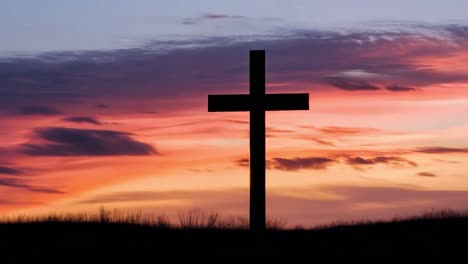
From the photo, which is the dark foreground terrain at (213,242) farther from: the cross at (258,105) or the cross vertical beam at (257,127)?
the cross at (258,105)

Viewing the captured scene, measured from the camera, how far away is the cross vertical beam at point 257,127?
2103 centimetres

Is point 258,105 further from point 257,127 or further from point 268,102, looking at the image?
point 257,127

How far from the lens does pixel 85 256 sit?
1488 centimetres

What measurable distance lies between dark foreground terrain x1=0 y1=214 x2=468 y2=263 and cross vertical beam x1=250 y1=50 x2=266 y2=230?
8.49ft

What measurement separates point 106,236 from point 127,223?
2007 mm

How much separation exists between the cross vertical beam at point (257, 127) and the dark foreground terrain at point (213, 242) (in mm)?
2587

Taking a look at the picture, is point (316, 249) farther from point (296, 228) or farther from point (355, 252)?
point (296, 228)

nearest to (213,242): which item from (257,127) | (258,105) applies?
(257,127)

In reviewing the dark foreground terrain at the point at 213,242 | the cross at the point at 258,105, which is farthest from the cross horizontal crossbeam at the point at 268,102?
the dark foreground terrain at the point at 213,242

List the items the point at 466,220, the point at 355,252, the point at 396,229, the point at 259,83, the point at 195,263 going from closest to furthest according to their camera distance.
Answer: the point at 195,263 → the point at 355,252 → the point at 396,229 → the point at 466,220 → the point at 259,83

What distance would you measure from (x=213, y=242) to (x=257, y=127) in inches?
221

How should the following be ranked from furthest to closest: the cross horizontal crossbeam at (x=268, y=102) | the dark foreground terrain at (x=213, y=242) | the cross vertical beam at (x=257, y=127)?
the cross horizontal crossbeam at (x=268, y=102), the cross vertical beam at (x=257, y=127), the dark foreground terrain at (x=213, y=242)

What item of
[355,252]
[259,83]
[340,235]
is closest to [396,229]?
[340,235]

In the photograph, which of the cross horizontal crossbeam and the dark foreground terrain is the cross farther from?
the dark foreground terrain
